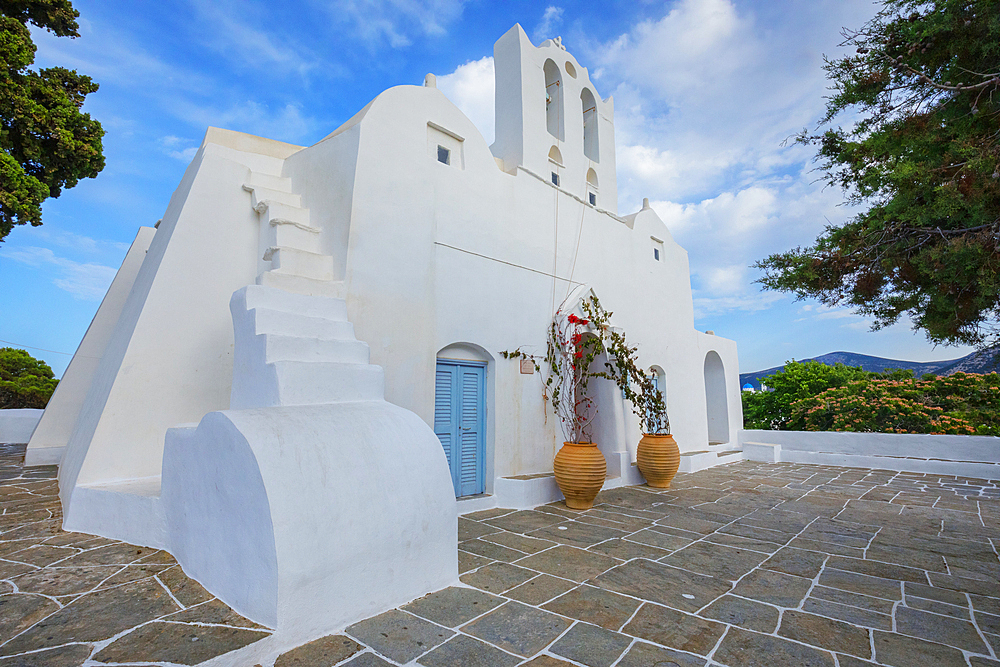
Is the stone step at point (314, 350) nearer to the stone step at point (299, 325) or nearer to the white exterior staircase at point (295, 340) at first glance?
the white exterior staircase at point (295, 340)

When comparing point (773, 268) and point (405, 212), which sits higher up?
point (405, 212)

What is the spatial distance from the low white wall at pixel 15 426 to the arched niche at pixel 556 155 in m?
12.7

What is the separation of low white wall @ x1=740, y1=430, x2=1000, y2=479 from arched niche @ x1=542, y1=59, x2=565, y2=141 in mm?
8566

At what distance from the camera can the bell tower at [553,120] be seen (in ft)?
24.7

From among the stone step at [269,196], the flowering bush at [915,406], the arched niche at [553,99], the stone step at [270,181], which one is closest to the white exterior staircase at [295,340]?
the stone step at [269,196]

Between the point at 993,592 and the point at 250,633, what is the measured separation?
477 cm

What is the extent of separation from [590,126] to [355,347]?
7.38 metres

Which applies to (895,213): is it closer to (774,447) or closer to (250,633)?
(250,633)

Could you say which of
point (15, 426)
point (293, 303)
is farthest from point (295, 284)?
point (15, 426)

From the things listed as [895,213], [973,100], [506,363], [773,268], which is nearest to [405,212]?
[506,363]

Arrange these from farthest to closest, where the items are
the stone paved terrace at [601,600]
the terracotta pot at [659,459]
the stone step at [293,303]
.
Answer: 1. the terracotta pot at [659,459]
2. the stone step at [293,303]
3. the stone paved terrace at [601,600]

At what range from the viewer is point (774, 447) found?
10969mm

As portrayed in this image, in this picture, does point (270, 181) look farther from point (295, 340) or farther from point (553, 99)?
point (553, 99)

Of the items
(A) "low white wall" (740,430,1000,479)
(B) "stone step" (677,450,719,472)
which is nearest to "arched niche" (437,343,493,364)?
(B) "stone step" (677,450,719,472)
